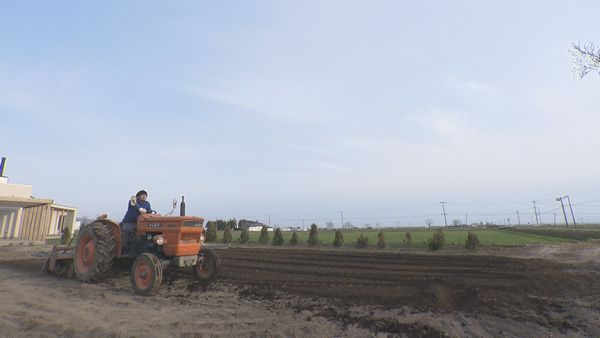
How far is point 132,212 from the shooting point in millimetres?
7617

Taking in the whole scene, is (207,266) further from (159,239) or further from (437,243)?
(437,243)

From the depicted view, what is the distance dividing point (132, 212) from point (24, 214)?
59.7ft

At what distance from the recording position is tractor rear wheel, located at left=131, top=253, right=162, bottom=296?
617cm

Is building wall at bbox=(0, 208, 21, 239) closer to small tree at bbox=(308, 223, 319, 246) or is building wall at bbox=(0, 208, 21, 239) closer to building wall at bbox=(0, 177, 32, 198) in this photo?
building wall at bbox=(0, 177, 32, 198)

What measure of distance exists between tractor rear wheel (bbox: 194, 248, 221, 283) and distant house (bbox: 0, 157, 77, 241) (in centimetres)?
1572

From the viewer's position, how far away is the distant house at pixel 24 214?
1927cm

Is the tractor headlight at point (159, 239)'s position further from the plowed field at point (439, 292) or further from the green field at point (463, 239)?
the green field at point (463, 239)

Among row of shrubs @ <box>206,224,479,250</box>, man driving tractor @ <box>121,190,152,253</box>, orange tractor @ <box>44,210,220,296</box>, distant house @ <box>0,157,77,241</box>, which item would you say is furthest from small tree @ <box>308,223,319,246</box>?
man driving tractor @ <box>121,190,152,253</box>

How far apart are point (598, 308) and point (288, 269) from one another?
666 centimetres

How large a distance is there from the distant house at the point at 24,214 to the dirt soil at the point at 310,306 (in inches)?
517

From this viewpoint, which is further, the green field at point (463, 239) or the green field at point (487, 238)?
the green field at point (463, 239)

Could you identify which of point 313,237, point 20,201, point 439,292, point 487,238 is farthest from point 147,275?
point 487,238

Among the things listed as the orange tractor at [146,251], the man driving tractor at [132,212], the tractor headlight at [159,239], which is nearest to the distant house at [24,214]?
the orange tractor at [146,251]

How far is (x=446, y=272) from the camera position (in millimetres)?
9164
